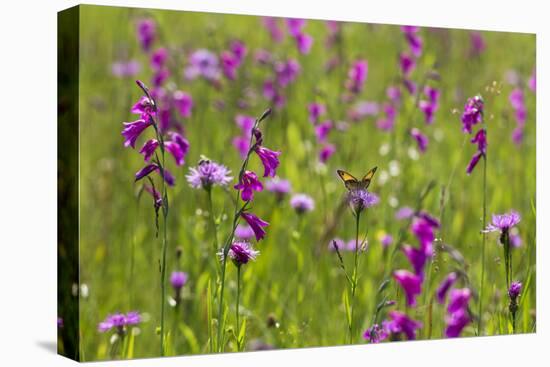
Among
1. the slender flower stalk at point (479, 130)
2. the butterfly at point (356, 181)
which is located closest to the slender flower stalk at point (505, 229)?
the slender flower stalk at point (479, 130)

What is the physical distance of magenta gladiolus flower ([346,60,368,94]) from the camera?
5.35 meters

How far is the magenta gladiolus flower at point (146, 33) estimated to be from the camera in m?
5.41

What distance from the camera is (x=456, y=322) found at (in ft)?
15.9

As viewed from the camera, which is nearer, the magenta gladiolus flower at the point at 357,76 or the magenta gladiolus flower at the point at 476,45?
the magenta gladiolus flower at the point at 357,76

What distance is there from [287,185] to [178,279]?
81 cm

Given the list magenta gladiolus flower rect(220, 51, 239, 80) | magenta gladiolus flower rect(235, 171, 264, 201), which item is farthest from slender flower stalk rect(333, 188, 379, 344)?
magenta gladiolus flower rect(220, 51, 239, 80)

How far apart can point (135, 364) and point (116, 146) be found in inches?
57.7

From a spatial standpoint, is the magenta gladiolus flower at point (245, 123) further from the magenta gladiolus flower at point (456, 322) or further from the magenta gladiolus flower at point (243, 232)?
the magenta gladiolus flower at point (456, 322)

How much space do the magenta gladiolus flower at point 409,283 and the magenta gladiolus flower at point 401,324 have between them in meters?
0.07

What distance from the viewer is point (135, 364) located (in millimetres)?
4262

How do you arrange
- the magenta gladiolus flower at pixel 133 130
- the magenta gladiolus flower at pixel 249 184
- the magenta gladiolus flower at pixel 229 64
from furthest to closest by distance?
the magenta gladiolus flower at pixel 229 64, the magenta gladiolus flower at pixel 249 184, the magenta gladiolus flower at pixel 133 130

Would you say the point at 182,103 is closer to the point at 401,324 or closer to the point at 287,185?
the point at 287,185

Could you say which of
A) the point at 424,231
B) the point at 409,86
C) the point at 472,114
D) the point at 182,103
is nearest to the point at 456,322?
the point at 424,231

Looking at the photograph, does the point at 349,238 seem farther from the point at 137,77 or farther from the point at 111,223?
Result: the point at 137,77
